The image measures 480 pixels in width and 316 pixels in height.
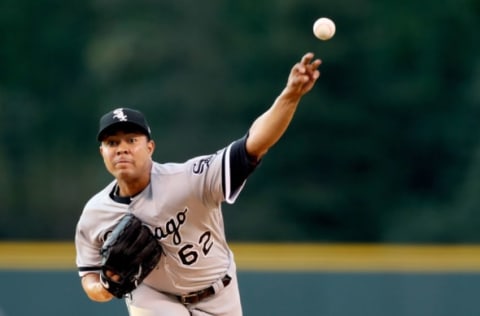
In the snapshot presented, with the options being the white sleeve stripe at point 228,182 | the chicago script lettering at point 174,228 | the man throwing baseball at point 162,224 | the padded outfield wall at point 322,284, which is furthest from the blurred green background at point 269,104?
the white sleeve stripe at point 228,182

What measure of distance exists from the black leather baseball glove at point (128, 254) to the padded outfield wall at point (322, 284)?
301 cm

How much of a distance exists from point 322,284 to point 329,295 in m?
0.09

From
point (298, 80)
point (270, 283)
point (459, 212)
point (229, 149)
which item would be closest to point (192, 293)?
point (229, 149)

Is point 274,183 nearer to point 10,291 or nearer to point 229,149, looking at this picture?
point 10,291

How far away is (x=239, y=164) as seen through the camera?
4.94m

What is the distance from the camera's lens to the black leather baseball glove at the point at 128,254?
5.12m

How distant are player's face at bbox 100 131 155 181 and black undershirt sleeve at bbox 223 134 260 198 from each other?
1.27ft

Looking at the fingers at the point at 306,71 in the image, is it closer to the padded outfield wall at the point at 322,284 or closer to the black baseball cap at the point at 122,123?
the black baseball cap at the point at 122,123

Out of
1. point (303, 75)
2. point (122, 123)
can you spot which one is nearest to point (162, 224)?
point (122, 123)

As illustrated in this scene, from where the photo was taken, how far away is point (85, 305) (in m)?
8.32

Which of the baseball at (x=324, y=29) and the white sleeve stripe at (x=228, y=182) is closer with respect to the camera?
the baseball at (x=324, y=29)

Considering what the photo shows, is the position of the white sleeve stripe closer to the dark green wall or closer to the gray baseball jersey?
the gray baseball jersey

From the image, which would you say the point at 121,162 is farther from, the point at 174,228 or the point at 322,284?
the point at 322,284

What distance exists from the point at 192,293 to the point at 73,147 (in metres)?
11.0
